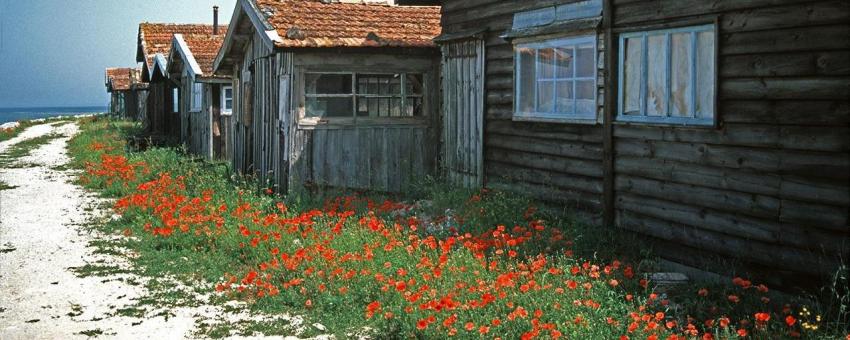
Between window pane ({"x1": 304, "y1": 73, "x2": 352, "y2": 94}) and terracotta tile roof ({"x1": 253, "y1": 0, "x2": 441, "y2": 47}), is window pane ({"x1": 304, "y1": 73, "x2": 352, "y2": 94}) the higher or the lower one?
the lower one

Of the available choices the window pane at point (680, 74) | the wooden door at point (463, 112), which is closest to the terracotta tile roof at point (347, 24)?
the wooden door at point (463, 112)

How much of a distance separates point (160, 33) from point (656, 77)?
25.5m

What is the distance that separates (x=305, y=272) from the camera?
7.47 metres

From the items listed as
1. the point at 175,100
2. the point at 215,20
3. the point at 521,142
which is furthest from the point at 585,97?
the point at 175,100

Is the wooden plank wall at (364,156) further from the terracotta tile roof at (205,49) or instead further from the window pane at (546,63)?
the terracotta tile roof at (205,49)

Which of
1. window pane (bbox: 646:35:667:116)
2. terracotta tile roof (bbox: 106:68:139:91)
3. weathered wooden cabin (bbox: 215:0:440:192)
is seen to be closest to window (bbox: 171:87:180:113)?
weathered wooden cabin (bbox: 215:0:440:192)

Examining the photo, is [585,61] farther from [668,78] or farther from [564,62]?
[668,78]

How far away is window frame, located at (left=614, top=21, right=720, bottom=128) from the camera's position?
7.54 metres

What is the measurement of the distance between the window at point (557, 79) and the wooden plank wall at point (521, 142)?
0.17 m

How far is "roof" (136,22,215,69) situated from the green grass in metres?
17.6

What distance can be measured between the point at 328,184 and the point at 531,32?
15.4ft

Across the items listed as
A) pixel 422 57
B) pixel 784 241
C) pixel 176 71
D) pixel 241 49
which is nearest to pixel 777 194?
pixel 784 241

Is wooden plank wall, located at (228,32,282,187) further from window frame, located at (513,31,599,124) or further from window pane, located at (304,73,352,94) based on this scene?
window frame, located at (513,31,599,124)

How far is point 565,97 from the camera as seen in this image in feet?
33.0
